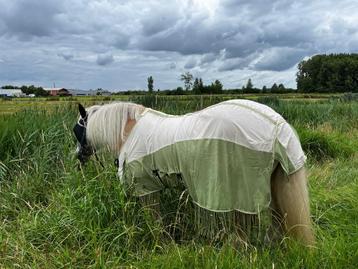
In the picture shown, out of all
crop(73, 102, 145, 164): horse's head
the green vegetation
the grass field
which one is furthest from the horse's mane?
the green vegetation

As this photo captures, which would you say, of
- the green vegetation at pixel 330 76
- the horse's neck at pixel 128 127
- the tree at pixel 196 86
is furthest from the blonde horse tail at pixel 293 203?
the green vegetation at pixel 330 76

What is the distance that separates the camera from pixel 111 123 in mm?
3643

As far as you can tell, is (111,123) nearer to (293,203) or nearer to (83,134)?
(83,134)

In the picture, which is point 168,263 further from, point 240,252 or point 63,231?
point 63,231

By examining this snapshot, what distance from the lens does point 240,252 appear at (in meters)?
2.85

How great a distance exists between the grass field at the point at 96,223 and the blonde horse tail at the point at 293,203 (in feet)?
0.33

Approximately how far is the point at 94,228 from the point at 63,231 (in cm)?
29

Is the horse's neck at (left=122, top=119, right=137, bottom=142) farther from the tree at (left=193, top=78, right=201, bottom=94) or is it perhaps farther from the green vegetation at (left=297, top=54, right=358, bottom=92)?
the green vegetation at (left=297, top=54, right=358, bottom=92)

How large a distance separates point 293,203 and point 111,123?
5.59 feet

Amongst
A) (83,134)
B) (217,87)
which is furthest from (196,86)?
(83,134)

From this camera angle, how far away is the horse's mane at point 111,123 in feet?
11.8

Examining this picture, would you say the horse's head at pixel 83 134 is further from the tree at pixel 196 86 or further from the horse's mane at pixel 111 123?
the tree at pixel 196 86

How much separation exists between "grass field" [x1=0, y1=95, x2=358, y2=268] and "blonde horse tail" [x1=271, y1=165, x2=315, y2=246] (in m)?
0.10

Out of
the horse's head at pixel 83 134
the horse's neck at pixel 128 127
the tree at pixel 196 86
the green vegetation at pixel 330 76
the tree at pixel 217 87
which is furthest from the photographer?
the green vegetation at pixel 330 76
